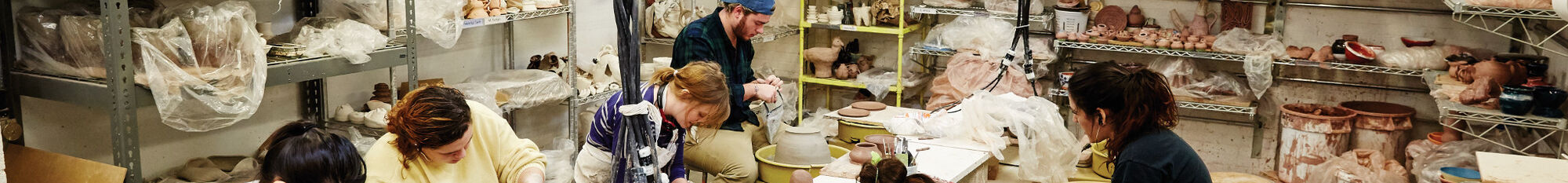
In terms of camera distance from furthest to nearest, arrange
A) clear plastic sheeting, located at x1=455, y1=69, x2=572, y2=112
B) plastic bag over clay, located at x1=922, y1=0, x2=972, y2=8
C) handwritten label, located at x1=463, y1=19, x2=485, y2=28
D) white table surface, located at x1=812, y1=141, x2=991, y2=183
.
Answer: plastic bag over clay, located at x1=922, y1=0, x2=972, y2=8, clear plastic sheeting, located at x1=455, y1=69, x2=572, y2=112, handwritten label, located at x1=463, y1=19, x2=485, y2=28, white table surface, located at x1=812, y1=141, x2=991, y2=183

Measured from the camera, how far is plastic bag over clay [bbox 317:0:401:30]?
12.9 ft

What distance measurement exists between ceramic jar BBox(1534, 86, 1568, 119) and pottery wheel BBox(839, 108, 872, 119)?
233 cm

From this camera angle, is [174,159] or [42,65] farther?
[174,159]

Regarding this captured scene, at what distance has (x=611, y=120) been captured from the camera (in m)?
2.75

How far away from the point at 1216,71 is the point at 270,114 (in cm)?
387

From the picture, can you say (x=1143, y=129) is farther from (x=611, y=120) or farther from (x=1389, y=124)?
(x=1389, y=124)

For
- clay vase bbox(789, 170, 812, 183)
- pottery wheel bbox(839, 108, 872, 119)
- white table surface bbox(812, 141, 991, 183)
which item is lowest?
white table surface bbox(812, 141, 991, 183)

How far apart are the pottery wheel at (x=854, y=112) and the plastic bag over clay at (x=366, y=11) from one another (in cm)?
161

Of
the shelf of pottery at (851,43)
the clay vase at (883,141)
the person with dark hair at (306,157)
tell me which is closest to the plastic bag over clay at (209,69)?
the person with dark hair at (306,157)

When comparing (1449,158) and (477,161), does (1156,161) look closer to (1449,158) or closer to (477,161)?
(477,161)

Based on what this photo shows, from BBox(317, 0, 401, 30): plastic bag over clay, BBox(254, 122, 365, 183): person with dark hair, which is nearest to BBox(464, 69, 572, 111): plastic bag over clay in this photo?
BBox(317, 0, 401, 30): plastic bag over clay

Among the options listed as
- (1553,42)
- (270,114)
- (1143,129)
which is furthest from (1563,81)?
(270,114)

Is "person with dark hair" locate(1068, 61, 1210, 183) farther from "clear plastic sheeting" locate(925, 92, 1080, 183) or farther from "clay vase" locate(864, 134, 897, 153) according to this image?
"clear plastic sheeting" locate(925, 92, 1080, 183)

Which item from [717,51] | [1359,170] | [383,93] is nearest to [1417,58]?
[1359,170]
